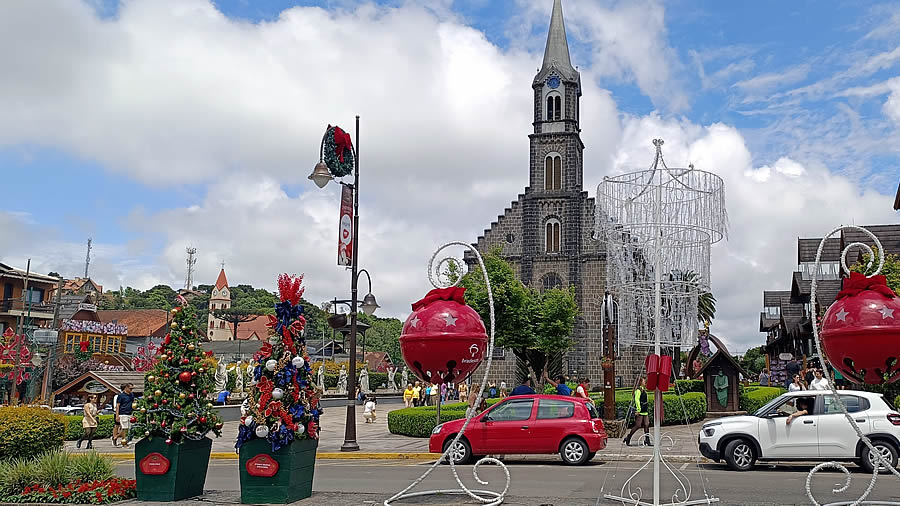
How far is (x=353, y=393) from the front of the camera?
1938 centimetres

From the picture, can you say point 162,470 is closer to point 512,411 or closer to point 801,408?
point 512,411

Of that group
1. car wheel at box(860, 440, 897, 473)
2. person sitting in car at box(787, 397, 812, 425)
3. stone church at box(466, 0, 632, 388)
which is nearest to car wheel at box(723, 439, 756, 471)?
person sitting in car at box(787, 397, 812, 425)

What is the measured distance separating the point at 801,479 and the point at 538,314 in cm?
3488

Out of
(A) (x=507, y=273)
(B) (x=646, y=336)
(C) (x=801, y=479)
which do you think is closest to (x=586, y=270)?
(A) (x=507, y=273)

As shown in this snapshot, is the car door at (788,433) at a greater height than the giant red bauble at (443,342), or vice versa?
the giant red bauble at (443,342)

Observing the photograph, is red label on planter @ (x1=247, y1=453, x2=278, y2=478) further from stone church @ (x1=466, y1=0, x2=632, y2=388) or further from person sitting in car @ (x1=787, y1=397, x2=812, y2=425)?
stone church @ (x1=466, y1=0, x2=632, y2=388)

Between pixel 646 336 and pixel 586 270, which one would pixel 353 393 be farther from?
pixel 586 270

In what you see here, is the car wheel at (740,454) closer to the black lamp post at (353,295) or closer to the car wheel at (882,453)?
the car wheel at (882,453)

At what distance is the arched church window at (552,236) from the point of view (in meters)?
58.3

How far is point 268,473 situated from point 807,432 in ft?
32.0

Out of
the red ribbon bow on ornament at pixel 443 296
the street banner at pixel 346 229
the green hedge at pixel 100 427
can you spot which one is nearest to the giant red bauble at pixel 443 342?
the red ribbon bow on ornament at pixel 443 296

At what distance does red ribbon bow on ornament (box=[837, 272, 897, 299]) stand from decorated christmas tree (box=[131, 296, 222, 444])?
8209 mm

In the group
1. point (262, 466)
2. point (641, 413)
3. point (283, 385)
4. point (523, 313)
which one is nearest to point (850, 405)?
point (641, 413)

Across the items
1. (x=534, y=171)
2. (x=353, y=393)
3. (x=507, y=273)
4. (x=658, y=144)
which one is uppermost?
(x=534, y=171)
